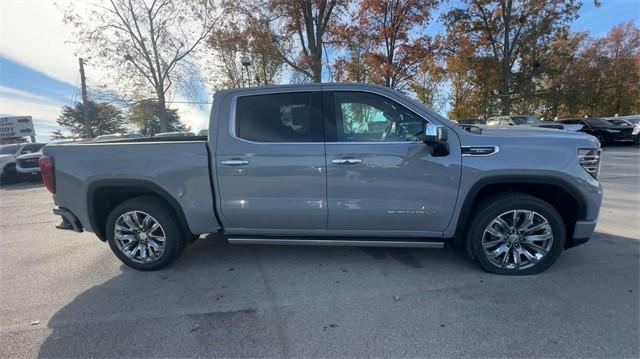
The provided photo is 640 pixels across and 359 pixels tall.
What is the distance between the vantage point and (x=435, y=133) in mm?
2832

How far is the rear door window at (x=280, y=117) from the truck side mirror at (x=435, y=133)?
39.3 inches

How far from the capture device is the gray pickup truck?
9.98 feet

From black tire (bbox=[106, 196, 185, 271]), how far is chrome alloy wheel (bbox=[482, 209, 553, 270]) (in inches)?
127

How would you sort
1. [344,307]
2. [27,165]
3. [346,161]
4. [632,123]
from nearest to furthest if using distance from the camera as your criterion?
[344,307], [346,161], [27,165], [632,123]

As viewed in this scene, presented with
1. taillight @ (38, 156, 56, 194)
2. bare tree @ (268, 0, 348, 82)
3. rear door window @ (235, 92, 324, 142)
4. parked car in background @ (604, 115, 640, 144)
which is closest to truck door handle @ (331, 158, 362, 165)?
rear door window @ (235, 92, 324, 142)

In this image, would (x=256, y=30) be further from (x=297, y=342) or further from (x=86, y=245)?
(x=297, y=342)

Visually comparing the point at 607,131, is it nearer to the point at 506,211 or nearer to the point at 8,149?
the point at 506,211

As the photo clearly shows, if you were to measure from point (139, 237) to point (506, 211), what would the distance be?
3856 mm

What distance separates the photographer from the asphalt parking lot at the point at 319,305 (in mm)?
2318

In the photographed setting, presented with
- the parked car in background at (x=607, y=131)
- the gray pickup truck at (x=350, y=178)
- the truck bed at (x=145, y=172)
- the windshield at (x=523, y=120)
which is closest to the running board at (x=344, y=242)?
the gray pickup truck at (x=350, y=178)

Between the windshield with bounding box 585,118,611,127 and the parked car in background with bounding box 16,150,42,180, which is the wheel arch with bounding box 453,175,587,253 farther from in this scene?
the windshield with bounding box 585,118,611,127

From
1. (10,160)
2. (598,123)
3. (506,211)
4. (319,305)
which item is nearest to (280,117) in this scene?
(319,305)

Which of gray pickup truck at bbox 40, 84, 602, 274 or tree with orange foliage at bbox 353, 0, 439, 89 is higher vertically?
tree with orange foliage at bbox 353, 0, 439, 89

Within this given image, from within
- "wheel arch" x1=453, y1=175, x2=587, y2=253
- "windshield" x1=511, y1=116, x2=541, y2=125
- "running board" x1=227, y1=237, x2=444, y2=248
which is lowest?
"running board" x1=227, y1=237, x2=444, y2=248
